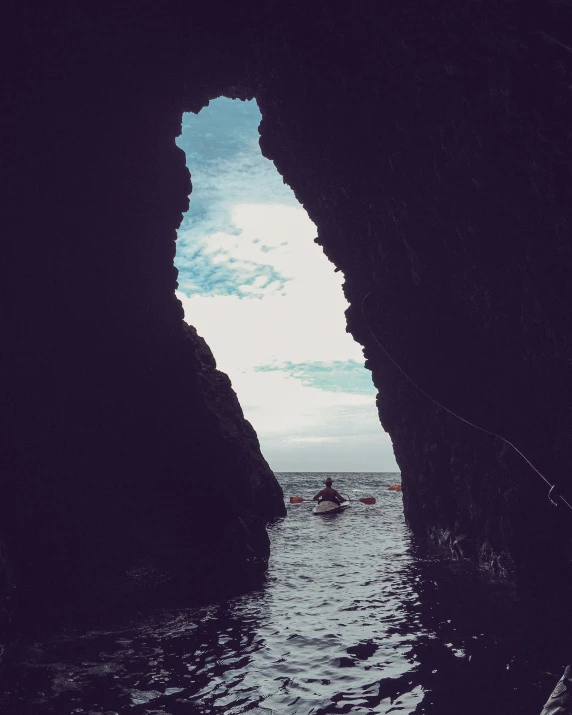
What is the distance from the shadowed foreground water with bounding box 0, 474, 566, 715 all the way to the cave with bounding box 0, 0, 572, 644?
1.90 metres

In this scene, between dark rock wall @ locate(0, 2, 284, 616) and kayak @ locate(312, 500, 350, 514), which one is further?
kayak @ locate(312, 500, 350, 514)

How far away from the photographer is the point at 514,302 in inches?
336

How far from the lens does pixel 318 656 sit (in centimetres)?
696

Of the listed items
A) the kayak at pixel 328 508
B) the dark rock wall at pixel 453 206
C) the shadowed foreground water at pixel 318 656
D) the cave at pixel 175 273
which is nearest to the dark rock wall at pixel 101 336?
the cave at pixel 175 273

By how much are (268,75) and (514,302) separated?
396 inches

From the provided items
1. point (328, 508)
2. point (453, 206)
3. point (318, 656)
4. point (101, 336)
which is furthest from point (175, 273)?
point (328, 508)

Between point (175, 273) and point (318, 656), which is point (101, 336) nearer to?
point (175, 273)

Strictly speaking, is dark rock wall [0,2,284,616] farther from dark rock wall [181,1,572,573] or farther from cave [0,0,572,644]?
dark rock wall [181,1,572,573]

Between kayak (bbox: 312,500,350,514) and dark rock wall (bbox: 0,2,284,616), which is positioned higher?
dark rock wall (bbox: 0,2,284,616)

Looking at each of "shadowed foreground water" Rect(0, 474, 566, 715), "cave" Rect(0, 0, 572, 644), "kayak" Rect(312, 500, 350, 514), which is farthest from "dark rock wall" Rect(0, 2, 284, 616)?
"kayak" Rect(312, 500, 350, 514)

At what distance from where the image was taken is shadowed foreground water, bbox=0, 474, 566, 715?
5.56m

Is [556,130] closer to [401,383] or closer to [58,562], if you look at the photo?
[401,383]

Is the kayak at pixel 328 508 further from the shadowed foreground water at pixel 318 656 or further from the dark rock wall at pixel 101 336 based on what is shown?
the shadowed foreground water at pixel 318 656

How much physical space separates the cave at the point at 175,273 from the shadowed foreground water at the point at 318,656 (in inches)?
74.8
